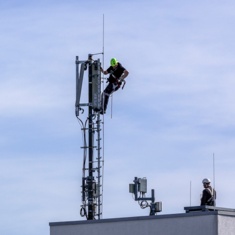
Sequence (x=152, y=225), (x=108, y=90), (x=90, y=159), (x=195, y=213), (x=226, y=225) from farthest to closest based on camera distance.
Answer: (x=108, y=90) → (x=90, y=159) → (x=152, y=225) → (x=195, y=213) → (x=226, y=225)

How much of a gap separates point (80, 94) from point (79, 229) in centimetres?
656

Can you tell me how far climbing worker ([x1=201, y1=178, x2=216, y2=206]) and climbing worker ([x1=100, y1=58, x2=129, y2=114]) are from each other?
7.15 m

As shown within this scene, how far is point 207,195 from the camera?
36.8m

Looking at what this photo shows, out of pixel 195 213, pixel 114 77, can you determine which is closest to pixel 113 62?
pixel 114 77

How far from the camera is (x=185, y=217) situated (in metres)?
35.6

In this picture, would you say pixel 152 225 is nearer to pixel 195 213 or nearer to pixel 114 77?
pixel 195 213

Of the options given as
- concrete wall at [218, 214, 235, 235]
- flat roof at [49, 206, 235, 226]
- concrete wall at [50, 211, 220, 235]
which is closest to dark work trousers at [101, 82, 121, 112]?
concrete wall at [50, 211, 220, 235]

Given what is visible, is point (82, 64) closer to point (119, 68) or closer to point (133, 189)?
point (119, 68)

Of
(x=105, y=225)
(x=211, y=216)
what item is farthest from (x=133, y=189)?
(x=211, y=216)

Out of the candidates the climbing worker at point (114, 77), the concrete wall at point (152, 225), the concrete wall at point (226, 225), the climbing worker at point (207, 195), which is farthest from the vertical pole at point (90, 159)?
the concrete wall at point (226, 225)

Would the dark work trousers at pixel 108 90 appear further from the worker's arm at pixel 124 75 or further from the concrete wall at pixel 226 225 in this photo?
the concrete wall at pixel 226 225

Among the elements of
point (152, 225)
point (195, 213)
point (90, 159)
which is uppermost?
point (90, 159)

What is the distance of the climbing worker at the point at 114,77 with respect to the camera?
1688 inches

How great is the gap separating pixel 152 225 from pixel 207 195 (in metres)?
2.13
